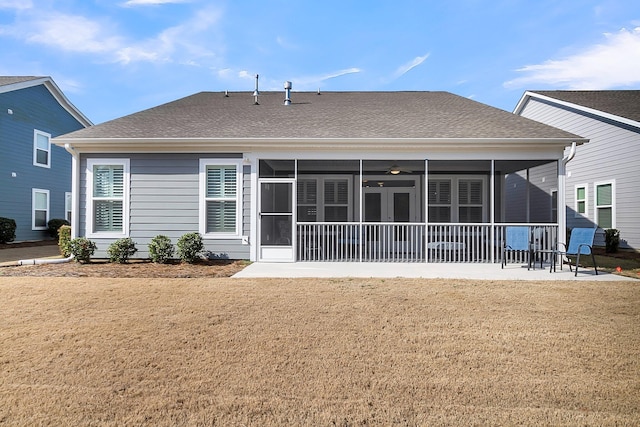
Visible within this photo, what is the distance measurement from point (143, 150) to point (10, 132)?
11192mm

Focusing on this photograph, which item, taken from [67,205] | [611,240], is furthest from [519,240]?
[67,205]

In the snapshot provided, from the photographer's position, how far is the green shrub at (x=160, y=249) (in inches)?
362

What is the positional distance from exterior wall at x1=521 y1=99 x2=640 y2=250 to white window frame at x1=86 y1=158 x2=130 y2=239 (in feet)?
50.1

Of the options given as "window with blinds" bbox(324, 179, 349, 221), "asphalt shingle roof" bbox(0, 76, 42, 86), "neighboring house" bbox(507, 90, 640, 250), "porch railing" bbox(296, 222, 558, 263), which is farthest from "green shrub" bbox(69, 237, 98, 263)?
"neighboring house" bbox(507, 90, 640, 250)

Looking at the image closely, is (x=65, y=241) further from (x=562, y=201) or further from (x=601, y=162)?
(x=601, y=162)

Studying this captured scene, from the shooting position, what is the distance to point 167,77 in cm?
1435

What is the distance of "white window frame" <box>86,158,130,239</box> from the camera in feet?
32.3

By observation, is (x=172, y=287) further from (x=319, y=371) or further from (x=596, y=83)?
(x=596, y=83)

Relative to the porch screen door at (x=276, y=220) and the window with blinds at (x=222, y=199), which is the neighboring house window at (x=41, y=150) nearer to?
the window with blinds at (x=222, y=199)

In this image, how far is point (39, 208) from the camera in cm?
1833

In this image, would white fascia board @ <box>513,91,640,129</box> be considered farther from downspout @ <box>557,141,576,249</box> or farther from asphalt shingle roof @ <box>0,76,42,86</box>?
asphalt shingle roof @ <box>0,76,42,86</box>

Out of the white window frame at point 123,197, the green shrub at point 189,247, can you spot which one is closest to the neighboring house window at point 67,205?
the white window frame at point 123,197

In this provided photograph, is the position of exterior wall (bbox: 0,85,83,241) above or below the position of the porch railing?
above

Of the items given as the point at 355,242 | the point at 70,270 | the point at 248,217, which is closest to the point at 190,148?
the point at 248,217
